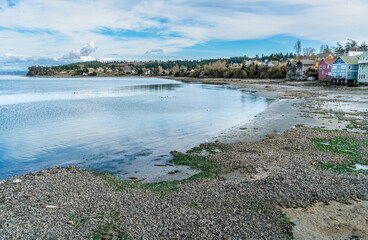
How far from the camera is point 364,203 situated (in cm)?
977

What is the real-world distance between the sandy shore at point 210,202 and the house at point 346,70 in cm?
7060

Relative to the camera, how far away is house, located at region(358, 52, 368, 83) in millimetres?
69562

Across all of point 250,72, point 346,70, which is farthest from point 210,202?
point 250,72

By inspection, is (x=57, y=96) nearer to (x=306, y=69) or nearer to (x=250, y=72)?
(x=306, y=69)

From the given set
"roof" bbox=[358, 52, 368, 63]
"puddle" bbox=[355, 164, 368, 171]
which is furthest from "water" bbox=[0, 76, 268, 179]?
"roof" bbox=[358, 52, 368, 63]

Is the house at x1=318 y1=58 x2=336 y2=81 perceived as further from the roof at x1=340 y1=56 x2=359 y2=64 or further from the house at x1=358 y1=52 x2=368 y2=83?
the house at x1=358 y1=52 x2=368 y2=83

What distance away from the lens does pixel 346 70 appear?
76.2 m

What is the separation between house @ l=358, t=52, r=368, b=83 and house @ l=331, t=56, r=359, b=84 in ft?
8.58

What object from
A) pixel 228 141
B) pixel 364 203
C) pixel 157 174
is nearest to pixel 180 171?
pixel 157 174

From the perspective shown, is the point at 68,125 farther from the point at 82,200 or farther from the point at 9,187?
the point at 82,200

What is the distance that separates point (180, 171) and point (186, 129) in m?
11.5

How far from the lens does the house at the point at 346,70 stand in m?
75.0

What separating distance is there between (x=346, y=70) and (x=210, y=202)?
82.2 m

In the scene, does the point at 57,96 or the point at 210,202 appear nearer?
the point at 210,202
